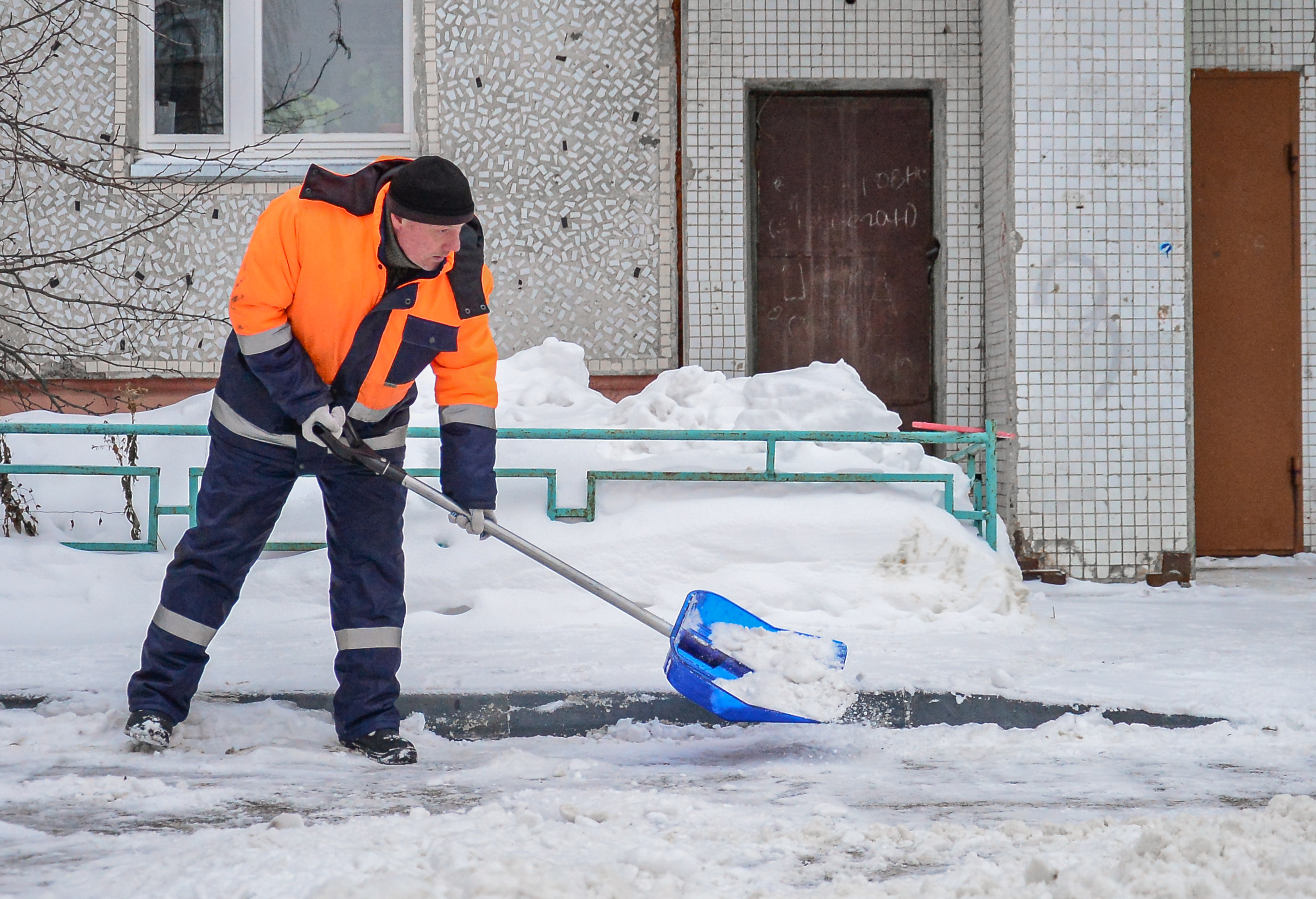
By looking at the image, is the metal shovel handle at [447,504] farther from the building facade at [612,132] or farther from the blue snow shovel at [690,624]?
the building facade at [612,132]

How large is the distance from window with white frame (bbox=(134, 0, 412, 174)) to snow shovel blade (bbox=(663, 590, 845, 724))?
14.9ft

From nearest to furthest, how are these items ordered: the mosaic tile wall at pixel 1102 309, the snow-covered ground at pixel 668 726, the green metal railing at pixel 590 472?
the snow-covered ground at pixel 668 726, the green metal railing at pixel 590 472, the mosaic tile wall at pixel 1102 309

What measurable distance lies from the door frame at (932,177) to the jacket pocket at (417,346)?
360 cm

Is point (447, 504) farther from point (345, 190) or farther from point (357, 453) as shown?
point (345, 190)

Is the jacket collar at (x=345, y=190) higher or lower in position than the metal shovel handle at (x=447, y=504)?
higher

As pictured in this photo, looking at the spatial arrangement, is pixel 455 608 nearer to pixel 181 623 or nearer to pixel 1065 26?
pixel 181 623

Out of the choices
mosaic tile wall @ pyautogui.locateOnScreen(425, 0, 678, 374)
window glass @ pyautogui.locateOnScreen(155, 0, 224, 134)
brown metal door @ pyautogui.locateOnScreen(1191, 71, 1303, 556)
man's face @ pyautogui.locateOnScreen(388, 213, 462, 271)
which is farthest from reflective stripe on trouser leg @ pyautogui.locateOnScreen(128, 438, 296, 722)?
brown metal door @ pyautogui.locateOnScreen(1191, 71, 1303, 556)

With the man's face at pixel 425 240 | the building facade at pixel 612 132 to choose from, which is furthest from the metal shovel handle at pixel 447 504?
the building facade at pixel 612 132

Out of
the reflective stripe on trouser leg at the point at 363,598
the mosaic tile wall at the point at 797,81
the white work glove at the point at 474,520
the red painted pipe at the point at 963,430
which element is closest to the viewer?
the reflective stripe on trouser leg at the point at 363,598

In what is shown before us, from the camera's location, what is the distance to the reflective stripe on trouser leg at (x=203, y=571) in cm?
292

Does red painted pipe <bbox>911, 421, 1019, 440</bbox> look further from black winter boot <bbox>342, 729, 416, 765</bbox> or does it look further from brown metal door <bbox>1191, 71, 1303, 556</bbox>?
black winter boot <bbox>342, 729, 416, 765</bbox>

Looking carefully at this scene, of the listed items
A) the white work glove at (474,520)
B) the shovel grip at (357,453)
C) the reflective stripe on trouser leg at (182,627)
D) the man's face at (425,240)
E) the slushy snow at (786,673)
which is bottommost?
the slushy snow at (786,673)

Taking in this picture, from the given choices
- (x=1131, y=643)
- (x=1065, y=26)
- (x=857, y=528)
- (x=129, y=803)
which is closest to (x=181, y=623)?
(x=129, y=803)

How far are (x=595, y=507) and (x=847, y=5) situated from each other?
3.61m
